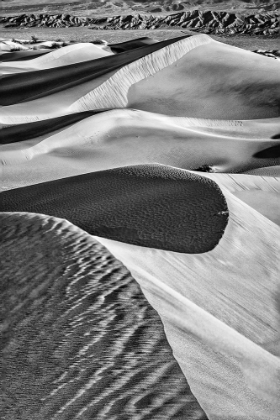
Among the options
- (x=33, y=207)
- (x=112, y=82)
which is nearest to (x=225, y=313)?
(x=33, y=207)

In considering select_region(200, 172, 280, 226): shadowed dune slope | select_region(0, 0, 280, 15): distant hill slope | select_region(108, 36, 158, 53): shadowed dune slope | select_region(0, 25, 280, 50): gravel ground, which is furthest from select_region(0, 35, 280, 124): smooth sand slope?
select_region(0, 0, 280, 15): distant hill slope

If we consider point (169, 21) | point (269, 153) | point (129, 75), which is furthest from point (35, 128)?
point (169, 21)

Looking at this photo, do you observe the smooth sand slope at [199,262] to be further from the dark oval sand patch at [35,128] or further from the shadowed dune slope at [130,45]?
the shadowed dune slope at [130,45]

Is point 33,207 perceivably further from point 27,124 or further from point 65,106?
point 65,106

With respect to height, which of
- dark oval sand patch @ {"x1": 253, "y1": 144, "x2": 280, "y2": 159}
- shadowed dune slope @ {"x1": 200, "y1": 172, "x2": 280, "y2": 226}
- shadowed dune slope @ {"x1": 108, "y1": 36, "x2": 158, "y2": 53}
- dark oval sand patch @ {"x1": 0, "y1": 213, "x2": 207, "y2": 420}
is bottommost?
dark oval sand patch @ {"x1": 253, "y1": 144, "x2": 280, "y2": 159}

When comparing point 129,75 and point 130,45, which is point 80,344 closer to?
point 129,75

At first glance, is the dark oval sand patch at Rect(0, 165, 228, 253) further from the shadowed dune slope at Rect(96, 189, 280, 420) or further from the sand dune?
the sand dune

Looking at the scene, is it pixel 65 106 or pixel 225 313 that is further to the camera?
pixel 65 106
